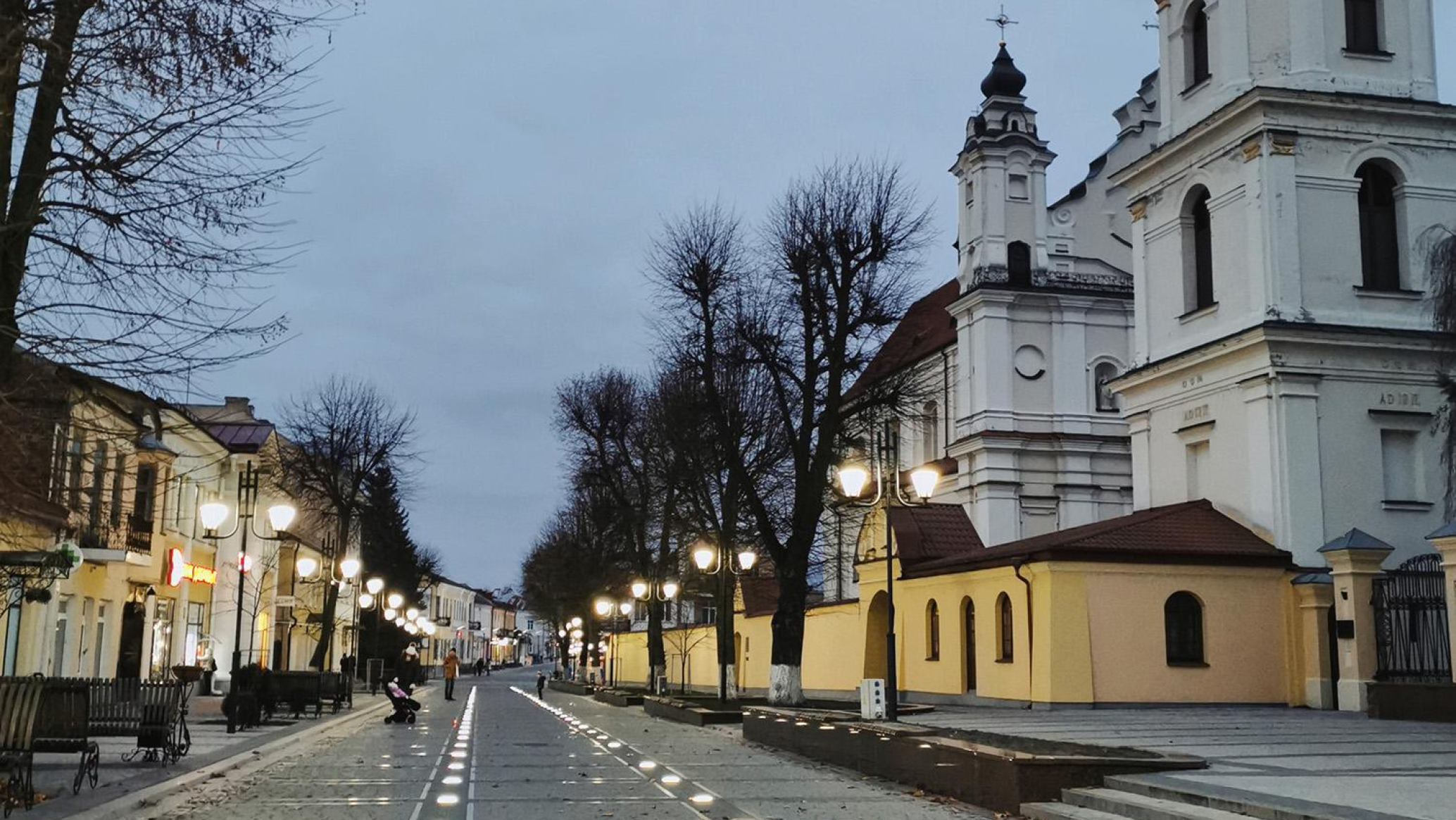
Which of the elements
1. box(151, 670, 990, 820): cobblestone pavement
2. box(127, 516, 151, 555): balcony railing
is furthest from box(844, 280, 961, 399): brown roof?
box(151, 670, 990, 820): cobblestone pavement

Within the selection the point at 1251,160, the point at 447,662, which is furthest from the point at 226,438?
the point at 1251,160

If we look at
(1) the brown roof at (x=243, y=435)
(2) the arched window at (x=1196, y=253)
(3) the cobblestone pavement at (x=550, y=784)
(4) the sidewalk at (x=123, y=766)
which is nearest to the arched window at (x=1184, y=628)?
(2) the arched window at (x=1196, y=253)

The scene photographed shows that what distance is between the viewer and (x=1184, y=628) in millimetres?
27891

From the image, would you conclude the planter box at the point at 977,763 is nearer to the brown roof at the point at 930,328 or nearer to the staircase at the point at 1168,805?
the staircase at the point at 1168,805

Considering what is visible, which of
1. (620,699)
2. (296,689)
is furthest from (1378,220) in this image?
(296,689)

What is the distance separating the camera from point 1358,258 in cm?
3066

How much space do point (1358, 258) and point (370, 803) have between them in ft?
84.0

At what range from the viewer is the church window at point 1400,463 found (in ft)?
99.0

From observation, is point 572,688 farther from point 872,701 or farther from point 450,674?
point 872,701

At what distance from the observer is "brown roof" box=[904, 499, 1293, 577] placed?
2733 centimetres

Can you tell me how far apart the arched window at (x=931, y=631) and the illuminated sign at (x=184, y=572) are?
21317mm

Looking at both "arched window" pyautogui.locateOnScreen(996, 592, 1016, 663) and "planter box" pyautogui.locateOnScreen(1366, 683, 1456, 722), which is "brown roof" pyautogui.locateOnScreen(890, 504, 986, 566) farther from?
"planter box" pyautogui.locateOnScreen(1366, 683, 1456, 722)

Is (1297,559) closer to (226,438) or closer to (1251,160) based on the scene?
(1251,160)

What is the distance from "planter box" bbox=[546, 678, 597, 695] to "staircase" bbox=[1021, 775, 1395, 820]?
1842 inches
